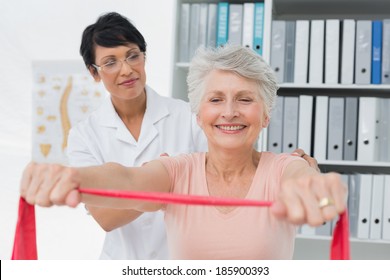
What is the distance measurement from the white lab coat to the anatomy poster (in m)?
1.31

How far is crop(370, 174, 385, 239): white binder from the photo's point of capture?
7.63ft

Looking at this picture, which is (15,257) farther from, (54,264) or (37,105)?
(37,105)

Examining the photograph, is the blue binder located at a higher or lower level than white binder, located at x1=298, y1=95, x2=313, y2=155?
higher

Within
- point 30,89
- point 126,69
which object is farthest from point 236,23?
point 30,89

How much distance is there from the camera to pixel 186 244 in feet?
4.32

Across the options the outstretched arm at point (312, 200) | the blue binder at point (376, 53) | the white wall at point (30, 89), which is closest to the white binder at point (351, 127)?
the blue binder at point (376, 53)

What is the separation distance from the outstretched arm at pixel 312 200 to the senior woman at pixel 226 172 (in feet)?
1.13

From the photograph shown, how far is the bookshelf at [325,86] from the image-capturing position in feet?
7.51

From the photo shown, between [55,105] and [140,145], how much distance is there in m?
1.52

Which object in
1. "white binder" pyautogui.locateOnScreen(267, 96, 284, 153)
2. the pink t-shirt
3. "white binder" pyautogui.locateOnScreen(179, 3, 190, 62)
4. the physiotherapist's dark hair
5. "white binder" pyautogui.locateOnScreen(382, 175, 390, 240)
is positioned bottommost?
"white binder" pyautogui.locateOnScreen(382, 175, 390, 240)

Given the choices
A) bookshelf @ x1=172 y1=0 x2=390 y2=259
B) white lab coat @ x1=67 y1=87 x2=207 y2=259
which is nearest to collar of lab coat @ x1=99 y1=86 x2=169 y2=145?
white lab coat @ x1=67 y1=87 x2=207 y2=259

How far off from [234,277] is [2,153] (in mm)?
2366

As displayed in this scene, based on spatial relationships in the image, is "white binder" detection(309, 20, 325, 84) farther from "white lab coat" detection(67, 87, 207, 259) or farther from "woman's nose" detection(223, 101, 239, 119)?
"woman's nose" detection(223, 101, 239, 119)

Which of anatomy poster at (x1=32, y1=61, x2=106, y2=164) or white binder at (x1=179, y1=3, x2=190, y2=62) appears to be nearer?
white binder at (x1=179, y1=3, x2=190, y2=62)
